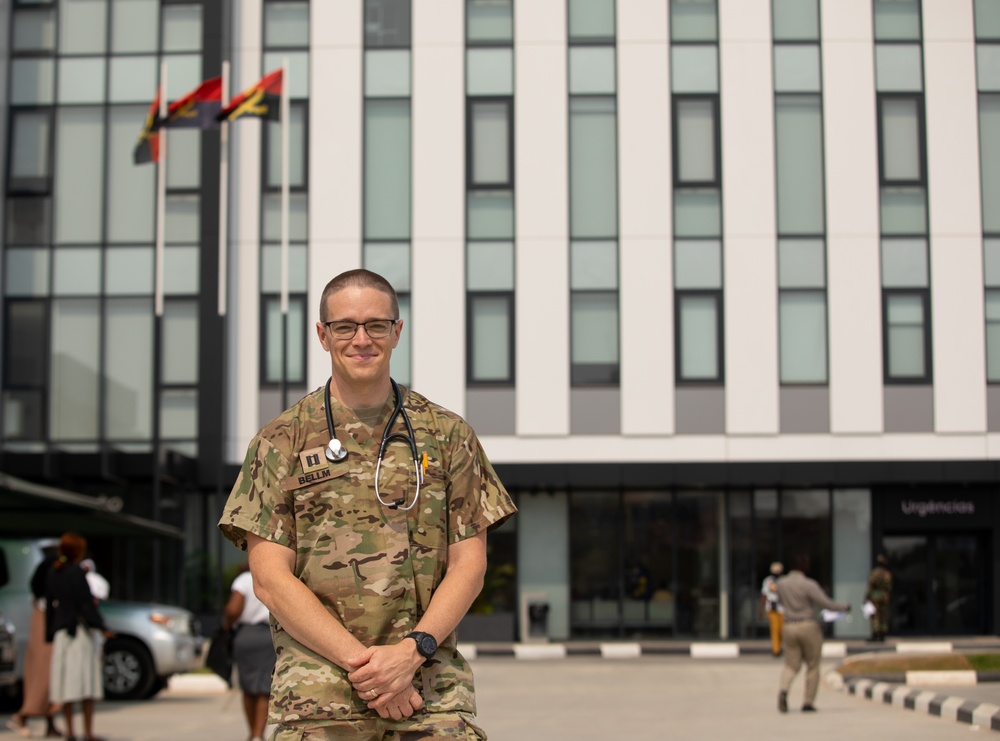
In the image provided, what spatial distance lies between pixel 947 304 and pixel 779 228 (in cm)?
383

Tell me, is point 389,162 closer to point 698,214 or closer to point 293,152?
point 293,152

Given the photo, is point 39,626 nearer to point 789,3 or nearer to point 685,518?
point 685,518

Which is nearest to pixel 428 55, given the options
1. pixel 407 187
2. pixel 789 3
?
pixel 407 187

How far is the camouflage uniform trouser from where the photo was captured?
4.32m

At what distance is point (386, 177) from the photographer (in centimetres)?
3344

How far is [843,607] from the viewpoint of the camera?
17.4 meters

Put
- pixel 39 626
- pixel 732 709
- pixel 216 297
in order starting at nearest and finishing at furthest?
pixel 39 626
pixel 732 709
pixel 216 297

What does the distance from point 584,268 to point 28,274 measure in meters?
11.7

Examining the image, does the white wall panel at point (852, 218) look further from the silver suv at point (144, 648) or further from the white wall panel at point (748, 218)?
the silver suv at point (144, 648)

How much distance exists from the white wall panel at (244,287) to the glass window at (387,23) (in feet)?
8.22

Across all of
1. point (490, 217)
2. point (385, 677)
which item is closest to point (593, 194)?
point (490, 217)

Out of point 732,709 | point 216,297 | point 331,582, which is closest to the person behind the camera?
point 331,582

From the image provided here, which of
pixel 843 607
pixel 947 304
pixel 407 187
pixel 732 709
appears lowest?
pixel 732 709

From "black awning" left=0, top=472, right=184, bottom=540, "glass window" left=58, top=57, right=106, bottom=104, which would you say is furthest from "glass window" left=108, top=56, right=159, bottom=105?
"black awning" left=0, top=472, right=184, bottom=540
